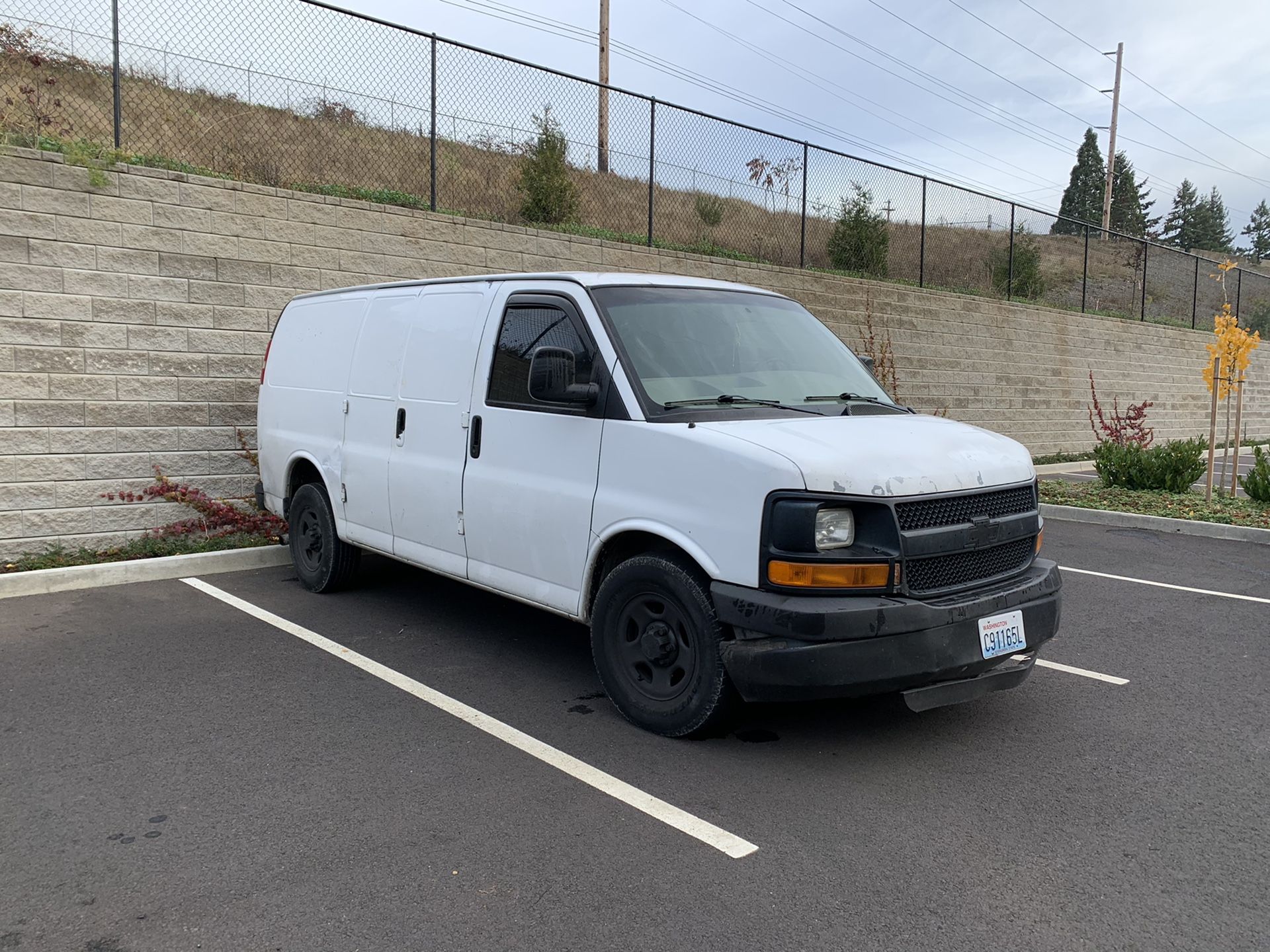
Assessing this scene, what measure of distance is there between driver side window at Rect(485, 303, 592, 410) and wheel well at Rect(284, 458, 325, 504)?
245cm

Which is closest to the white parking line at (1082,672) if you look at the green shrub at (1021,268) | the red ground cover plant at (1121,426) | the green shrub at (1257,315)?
the red ground cover plant at (1121,426)

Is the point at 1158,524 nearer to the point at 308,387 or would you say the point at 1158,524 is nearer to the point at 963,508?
the point at 963,508

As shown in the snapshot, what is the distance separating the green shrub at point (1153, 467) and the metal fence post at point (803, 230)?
17.1 feet

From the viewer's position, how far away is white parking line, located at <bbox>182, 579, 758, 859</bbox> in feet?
11.5

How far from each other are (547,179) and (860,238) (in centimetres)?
653

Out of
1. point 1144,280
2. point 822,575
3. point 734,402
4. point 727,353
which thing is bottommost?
point 822,575

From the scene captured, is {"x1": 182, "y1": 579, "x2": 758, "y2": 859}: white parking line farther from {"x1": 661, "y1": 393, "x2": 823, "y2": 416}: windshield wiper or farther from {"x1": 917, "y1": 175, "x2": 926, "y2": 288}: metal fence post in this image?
{"x1": 917, "y1": 175, "x2": 926, "y2": 288}: metal fence post

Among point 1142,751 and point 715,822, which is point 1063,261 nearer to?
point 1142,751

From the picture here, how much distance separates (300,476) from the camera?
23.8 ft

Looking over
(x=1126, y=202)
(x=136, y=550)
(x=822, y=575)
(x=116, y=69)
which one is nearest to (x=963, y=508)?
(x=822, y=575)

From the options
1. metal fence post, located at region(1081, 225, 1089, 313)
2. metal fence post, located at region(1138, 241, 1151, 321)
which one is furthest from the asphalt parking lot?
metal fence post, located at region(1138, 241, 1151, 321)

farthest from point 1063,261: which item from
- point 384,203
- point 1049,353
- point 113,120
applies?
point 113,120

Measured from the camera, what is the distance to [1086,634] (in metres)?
6.26

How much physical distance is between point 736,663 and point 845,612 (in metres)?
0.49
